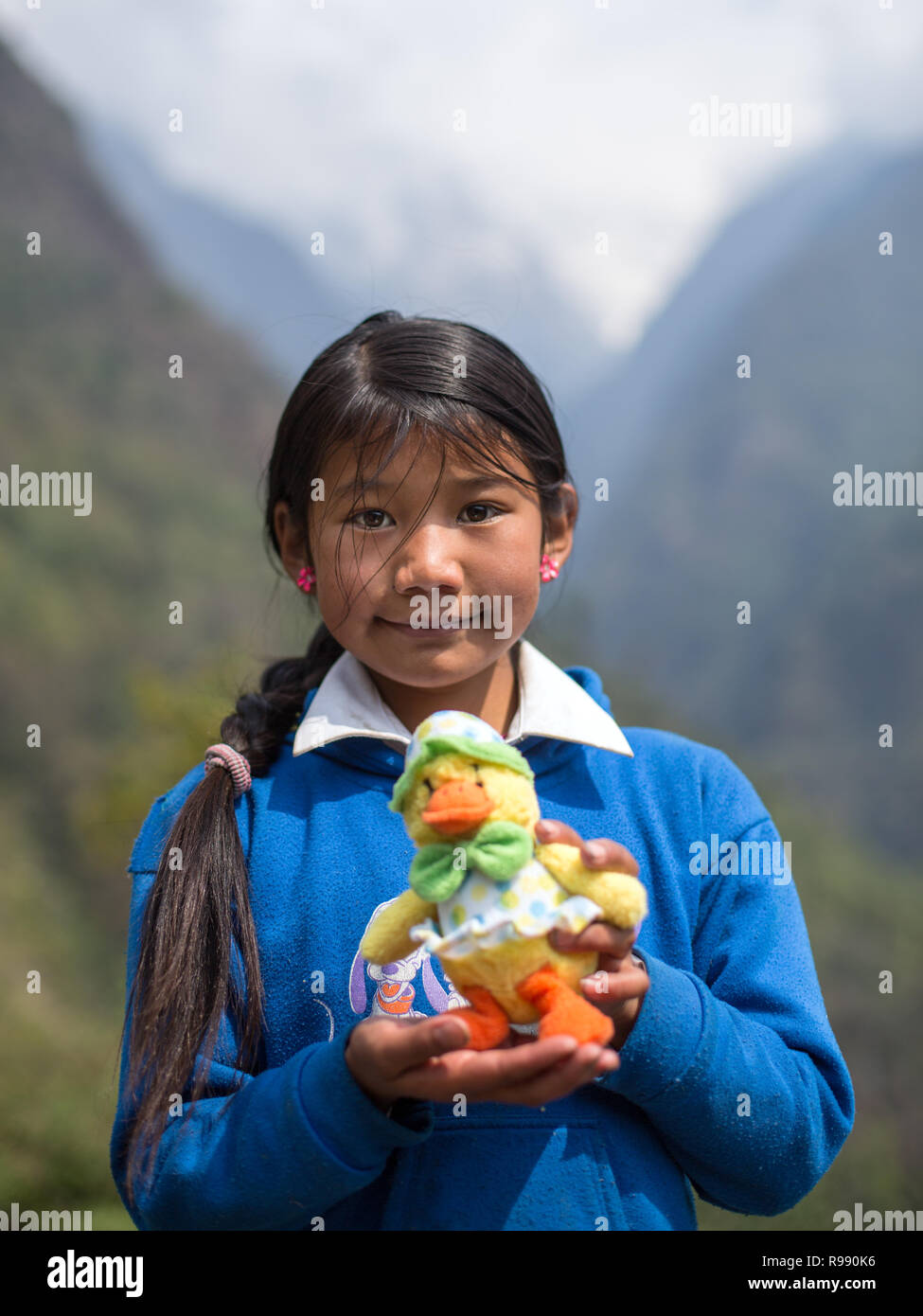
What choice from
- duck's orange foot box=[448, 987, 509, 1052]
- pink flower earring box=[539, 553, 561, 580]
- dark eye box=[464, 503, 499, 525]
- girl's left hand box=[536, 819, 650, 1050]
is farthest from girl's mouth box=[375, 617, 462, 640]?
duck's orange foot box=[448, 987, 509, 1052]

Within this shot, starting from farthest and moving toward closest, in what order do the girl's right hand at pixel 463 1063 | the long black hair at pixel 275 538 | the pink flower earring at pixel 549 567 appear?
the pink flower earring at pixel 549 567 → the long black hair at pixel 275 538 → the girl's right hand at pixel 463 1063

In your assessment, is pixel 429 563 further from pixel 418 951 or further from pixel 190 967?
pixel 190 967

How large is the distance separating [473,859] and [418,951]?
34cm

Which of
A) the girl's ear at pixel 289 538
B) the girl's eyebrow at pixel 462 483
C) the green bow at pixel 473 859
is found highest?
the girl's eyebrow at pixel 462 483

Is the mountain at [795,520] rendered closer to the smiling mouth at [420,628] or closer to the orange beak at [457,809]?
the smiling mouth at [420,628]

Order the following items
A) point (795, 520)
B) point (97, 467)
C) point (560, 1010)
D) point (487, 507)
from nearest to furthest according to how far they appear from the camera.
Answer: point (560, 1010)
point (487, 507)
point (795, 520)
point (97, 467)

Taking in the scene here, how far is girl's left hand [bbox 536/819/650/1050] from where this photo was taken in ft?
3.71

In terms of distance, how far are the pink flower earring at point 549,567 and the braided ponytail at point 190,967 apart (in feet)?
1.85

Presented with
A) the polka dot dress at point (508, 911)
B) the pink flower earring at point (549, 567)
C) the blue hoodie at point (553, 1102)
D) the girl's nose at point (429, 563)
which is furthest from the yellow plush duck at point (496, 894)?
the pink flower earring at point (549, 567)

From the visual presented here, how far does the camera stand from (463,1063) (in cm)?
110

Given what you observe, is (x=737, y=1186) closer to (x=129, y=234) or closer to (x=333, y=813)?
(x=333, y=813)

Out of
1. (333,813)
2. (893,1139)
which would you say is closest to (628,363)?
(893,1139)

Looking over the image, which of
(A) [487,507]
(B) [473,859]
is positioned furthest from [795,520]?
(B) [473,859]

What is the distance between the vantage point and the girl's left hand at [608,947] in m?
1.13
